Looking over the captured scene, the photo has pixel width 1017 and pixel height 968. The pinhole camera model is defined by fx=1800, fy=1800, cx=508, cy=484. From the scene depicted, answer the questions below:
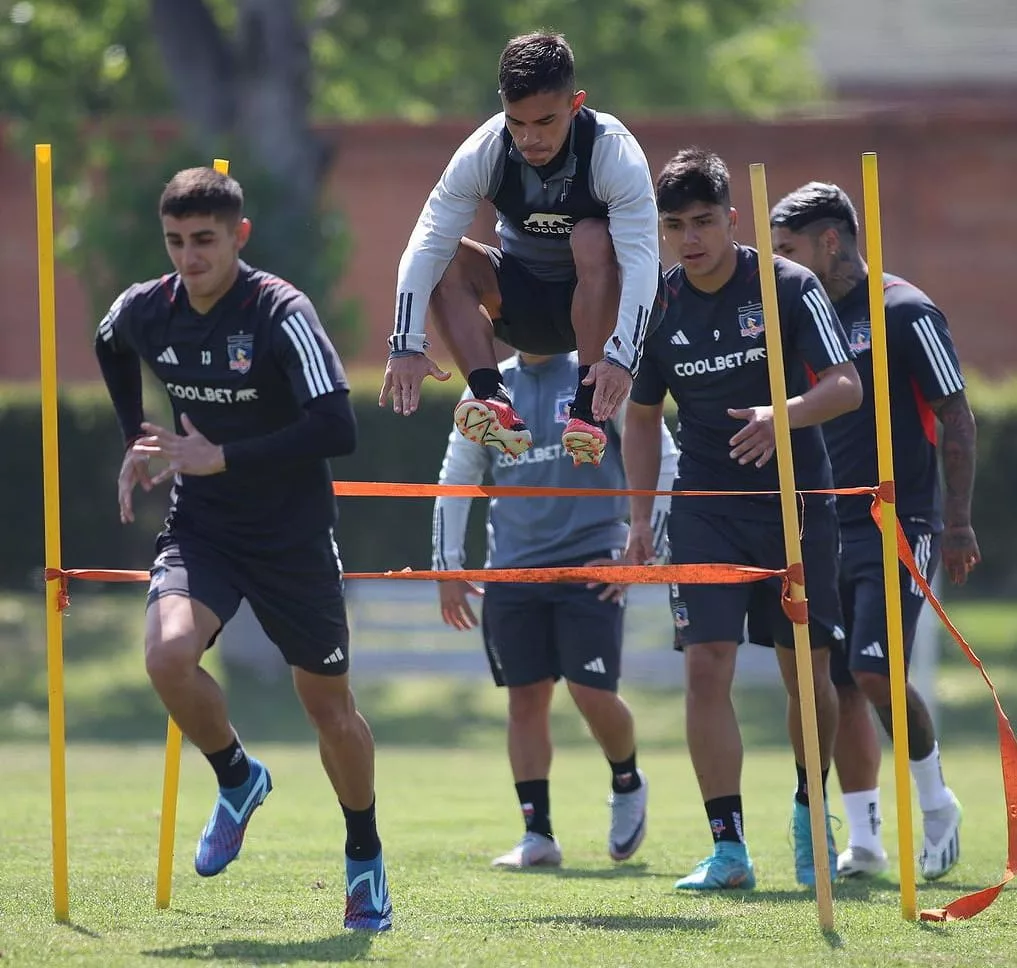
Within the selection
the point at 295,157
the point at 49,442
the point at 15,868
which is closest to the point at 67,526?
the point at 295,157

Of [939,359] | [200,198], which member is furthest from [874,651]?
[200,198]

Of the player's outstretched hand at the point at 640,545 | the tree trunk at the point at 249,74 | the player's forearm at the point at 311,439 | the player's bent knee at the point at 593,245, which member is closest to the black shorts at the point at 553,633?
the player's outstretched hand at the point at 640,545

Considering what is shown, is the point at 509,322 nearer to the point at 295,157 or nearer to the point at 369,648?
the point at 369,648

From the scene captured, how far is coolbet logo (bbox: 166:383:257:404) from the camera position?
606 centimetres

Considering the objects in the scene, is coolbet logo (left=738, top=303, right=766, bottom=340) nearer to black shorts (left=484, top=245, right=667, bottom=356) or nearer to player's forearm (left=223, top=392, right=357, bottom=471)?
black shorts (left=484, top=245, right=667, bottom=356)

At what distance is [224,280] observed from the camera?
6.07 metres

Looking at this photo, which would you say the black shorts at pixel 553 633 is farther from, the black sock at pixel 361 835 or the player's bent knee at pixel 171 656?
the player's bent knee at pixel 171 656

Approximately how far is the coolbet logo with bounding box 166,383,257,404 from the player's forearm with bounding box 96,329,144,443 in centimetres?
32

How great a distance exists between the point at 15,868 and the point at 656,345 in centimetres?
333

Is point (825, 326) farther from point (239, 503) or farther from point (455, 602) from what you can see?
point (455, 602)

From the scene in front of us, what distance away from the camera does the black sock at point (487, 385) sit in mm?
6340

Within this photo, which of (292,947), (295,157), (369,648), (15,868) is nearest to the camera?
(292,947)

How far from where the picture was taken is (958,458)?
7441 mm

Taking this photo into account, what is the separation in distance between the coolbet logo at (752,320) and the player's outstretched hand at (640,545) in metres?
1.16
